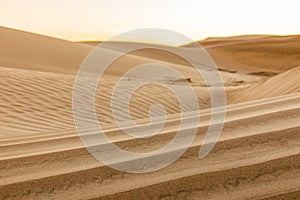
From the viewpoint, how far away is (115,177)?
169 centimetres

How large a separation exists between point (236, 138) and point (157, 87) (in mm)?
6984

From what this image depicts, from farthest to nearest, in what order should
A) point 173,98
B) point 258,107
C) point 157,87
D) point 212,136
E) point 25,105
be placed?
point 157,87 < point 173,98 < point 25,105 < point 258,107 < point 212,136

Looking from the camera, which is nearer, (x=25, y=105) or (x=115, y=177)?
(x=115, y=177)

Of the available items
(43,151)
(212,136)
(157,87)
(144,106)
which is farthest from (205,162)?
(157,87)

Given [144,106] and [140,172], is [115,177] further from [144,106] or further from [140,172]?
[144,106]

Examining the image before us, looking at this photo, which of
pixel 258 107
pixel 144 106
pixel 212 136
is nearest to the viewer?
pixel 212 136

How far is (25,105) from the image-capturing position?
6.28 metres

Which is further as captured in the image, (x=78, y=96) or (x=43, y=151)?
(x=78, y=96)

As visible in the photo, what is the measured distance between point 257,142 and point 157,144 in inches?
19.6

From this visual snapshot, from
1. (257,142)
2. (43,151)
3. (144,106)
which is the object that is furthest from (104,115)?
(257,142)

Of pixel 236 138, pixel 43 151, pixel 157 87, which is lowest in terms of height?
pixel 157 87

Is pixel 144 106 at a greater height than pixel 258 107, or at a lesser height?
lesser

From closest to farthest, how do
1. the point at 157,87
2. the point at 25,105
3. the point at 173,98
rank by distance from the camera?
the point at 25,105, the point at 173,98, the point at 157,87

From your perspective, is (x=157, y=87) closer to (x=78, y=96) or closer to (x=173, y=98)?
(x=173, y=98)
